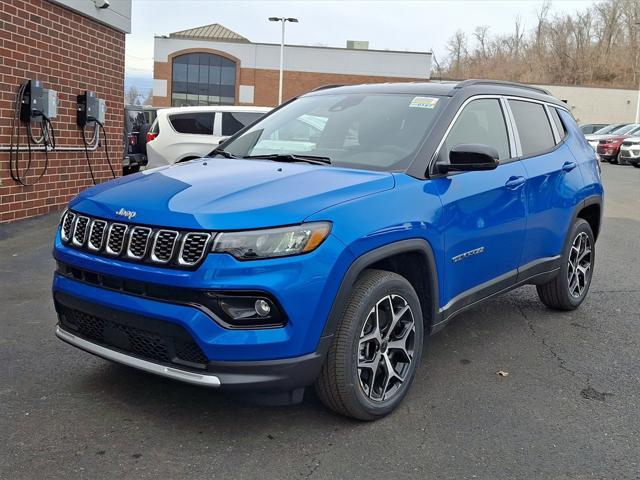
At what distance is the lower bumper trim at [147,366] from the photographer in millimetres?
2898

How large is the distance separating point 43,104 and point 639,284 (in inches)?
313

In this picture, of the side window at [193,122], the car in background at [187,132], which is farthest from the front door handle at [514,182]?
the side window at [193,122]

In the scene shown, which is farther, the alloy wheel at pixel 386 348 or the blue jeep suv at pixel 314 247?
the alloy wheel at pixel 386 348

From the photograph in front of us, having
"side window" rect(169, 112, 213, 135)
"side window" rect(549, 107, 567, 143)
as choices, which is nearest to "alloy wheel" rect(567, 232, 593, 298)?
"side window" rect(549, 107, 567, 143)

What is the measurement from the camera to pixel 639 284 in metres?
6.72

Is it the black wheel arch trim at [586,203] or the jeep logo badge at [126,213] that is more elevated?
the jeep logo badge at [126,213]

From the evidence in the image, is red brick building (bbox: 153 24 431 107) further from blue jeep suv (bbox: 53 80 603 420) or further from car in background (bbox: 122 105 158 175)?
blue jeep suv (bbox: 53 80 603 420)

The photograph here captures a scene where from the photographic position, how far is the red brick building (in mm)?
52969

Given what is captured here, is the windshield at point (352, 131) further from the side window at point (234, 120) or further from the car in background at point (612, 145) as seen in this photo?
the car in background at point (612, 145)

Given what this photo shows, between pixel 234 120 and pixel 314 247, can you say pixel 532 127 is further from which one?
pixel 234 120

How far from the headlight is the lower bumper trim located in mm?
575

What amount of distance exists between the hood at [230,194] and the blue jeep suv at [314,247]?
0.04 feet

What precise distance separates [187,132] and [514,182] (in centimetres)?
865

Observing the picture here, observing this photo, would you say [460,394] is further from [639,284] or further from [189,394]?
[639,284]
